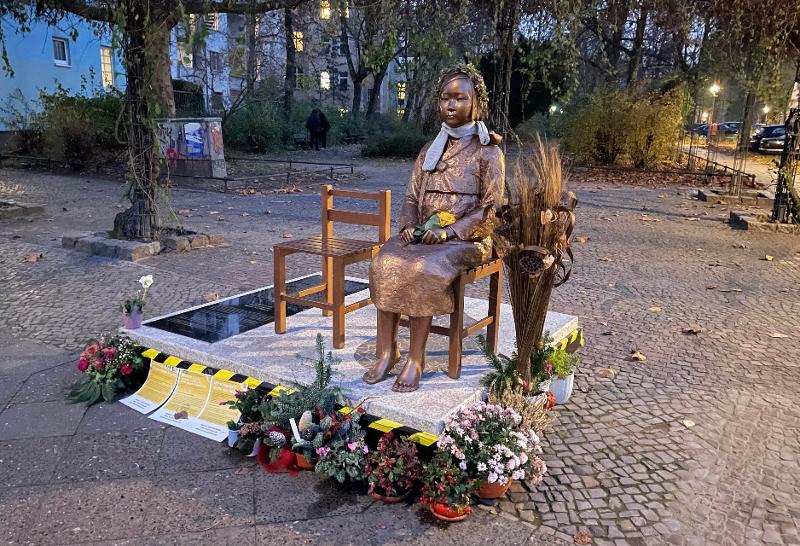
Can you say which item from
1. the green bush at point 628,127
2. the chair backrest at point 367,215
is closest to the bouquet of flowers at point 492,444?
the chair backrest at point 367,215

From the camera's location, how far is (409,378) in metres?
3.54

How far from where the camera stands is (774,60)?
9.32 m

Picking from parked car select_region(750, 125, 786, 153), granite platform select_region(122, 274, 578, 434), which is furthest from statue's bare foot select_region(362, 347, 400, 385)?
parked car select_region(750, 125, 786, 153)

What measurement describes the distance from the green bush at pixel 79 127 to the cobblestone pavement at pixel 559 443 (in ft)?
35.1

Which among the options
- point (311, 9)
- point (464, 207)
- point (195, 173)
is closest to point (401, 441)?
point (464, 207)

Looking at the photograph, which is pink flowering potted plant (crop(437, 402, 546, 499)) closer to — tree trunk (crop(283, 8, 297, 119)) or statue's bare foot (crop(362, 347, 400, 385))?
statue's bare foot (crop(362, 347, 400, 385))

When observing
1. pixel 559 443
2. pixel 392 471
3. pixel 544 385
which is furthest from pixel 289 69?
pixel 392 471

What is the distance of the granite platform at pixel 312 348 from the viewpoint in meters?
3.39

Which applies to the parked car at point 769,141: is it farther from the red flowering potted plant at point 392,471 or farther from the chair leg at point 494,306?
the red flowering potted plant at point 392,471

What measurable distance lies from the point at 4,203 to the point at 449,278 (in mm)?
10300

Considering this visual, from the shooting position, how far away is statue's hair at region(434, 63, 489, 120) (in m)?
3.65

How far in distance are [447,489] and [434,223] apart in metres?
1.49

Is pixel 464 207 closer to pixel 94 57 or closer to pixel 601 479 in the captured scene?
pixel 601 479

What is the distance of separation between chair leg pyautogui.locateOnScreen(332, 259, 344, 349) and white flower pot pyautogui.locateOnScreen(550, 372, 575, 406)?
137cm
